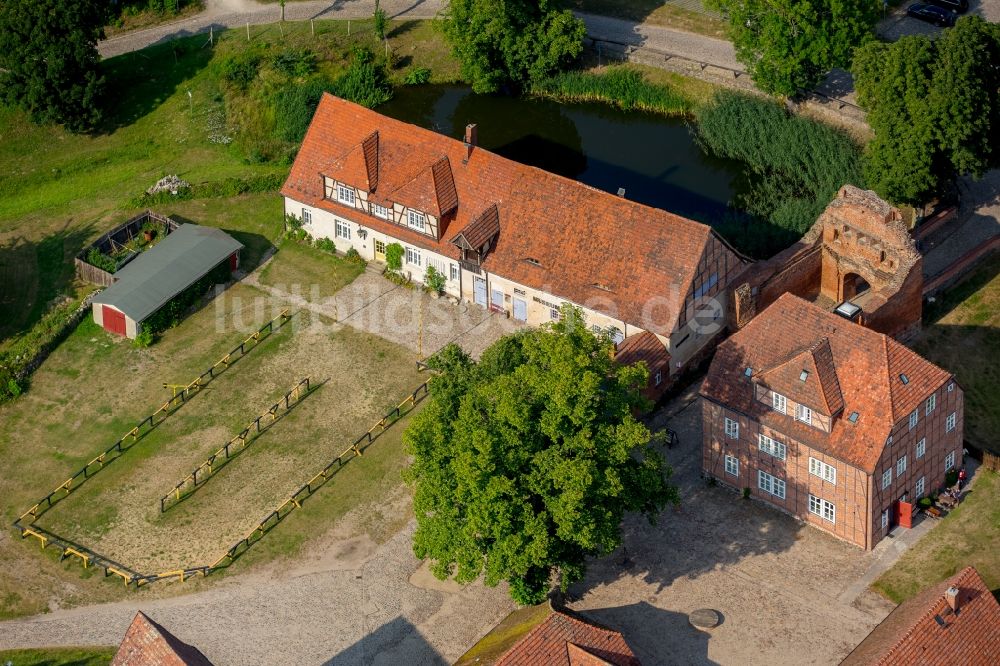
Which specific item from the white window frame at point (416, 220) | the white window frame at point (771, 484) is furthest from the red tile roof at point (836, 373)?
the white window frame at point (416, 220)

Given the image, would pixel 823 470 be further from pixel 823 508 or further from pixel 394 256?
pixel 394 256

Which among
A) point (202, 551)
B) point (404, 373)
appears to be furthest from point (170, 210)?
point (202, 551)

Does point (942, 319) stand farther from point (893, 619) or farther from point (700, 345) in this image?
point (893, 619)

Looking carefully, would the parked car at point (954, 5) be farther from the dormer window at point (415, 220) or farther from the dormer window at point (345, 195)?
the dormer window at point (345, 195)

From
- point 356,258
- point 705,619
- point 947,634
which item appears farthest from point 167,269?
point 947,634

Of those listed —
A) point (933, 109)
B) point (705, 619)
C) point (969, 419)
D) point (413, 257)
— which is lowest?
point (705, 619)

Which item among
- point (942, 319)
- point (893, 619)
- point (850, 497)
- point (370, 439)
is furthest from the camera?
point (942, 319)

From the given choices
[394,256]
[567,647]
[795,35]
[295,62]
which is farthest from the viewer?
[295,62]
